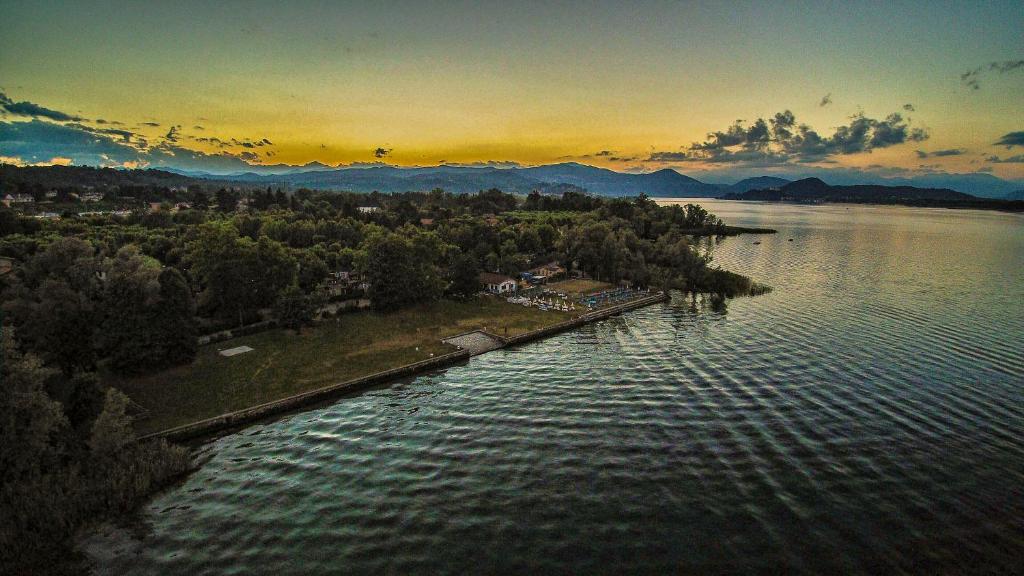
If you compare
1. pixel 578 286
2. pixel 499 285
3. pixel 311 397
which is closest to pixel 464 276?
pixel 499 285

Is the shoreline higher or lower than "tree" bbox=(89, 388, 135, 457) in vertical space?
lower

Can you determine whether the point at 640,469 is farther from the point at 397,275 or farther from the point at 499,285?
the point at 499,285

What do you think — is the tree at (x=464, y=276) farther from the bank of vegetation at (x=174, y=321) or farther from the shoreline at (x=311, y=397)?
the shoreline at (x=311, y=397)

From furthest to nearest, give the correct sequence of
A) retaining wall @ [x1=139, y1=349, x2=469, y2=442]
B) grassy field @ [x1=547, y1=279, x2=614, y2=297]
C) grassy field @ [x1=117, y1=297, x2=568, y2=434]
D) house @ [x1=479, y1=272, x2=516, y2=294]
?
grassy field @ [x1=547, y1=279, x2=614, y2=297]
house @ [x1=479, y1=272, x2=516, y2=294]
grassy field @ [x1=117, y1=297, x2=568, y2=434]
retaining wall @ [x1=139, y1=349, x2=469, y2=442]

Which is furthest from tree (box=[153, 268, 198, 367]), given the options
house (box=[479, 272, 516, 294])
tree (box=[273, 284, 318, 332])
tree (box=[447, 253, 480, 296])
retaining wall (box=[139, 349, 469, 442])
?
house (box=[479, 272, 516, 294])

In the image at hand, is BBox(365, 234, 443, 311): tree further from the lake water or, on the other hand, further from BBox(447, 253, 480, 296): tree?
the lake water

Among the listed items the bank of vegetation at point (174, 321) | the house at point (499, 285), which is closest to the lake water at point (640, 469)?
the bank of vegetation at point (174, 321)
